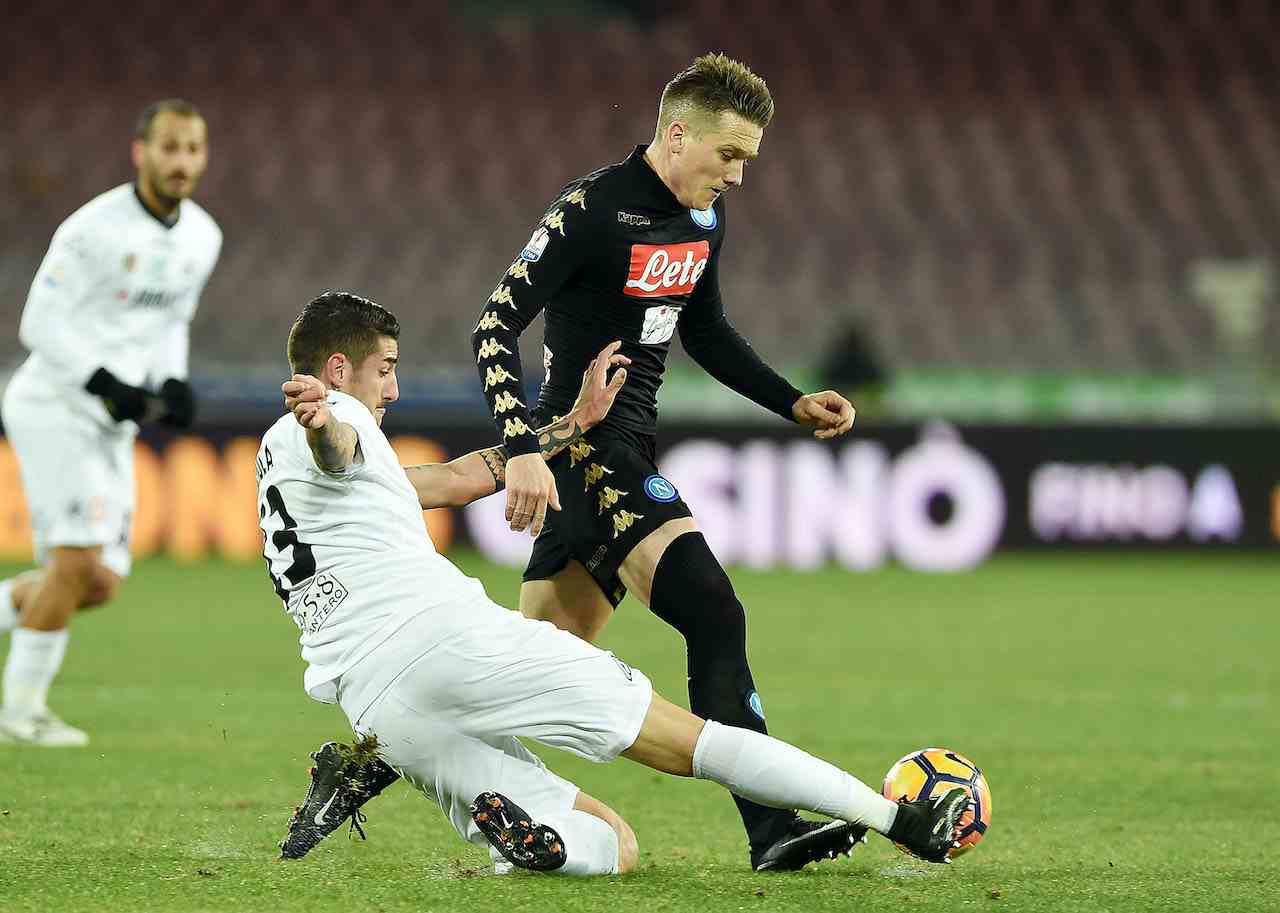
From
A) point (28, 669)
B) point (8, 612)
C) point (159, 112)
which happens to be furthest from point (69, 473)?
point (159, 112)

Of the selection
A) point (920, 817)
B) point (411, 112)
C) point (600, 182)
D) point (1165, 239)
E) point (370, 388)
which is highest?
point (411, 112)

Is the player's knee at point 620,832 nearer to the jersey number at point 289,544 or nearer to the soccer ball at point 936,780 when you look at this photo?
the soccer ball at point 936,780

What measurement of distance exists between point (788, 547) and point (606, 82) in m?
10.8

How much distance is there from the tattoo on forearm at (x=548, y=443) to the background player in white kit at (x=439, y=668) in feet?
1.10

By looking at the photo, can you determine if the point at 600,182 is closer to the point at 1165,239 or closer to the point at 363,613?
the point at 363,613

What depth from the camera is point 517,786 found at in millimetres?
3936

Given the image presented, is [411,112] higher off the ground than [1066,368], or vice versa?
[411,112]

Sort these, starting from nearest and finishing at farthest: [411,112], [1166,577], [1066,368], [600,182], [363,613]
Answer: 1. [363,613]
2. [600,182]
3. [1166,577]
4. [1066,368]
5. [411,112]

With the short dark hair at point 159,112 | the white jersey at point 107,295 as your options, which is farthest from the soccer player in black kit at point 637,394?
the white jersey at point 107,295

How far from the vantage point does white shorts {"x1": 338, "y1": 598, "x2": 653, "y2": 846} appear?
3.72 metres

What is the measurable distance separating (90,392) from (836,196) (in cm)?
1598

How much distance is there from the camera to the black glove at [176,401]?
632 centimetres

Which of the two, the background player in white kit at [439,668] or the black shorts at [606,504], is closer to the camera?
the background player in white kit at [439,668]

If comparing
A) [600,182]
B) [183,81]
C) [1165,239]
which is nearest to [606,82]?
[183,81]
